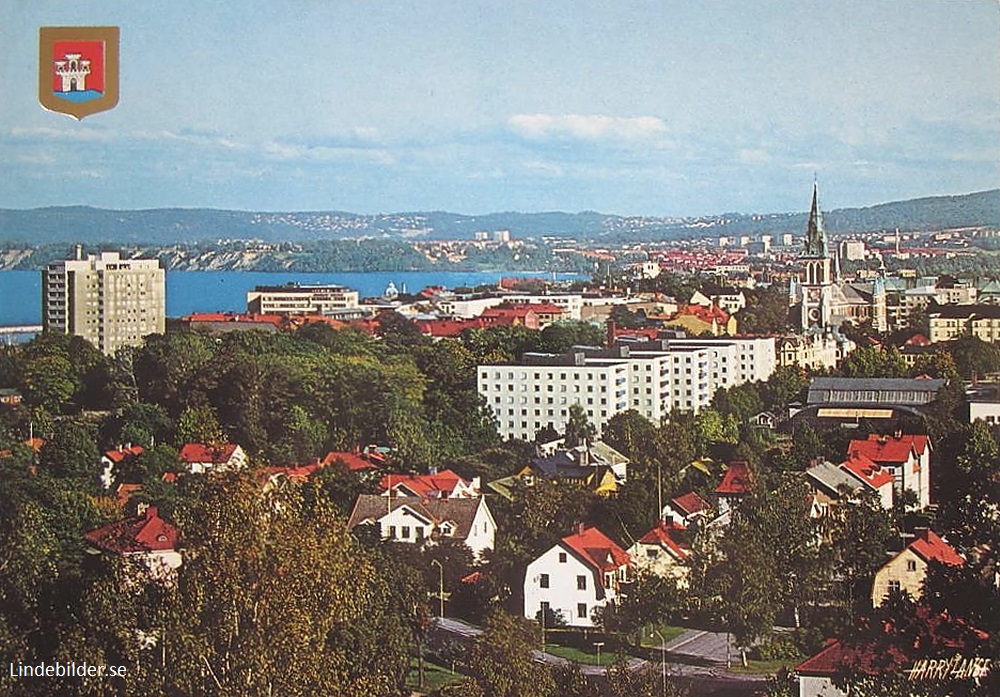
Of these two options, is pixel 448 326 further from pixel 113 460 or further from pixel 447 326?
pixel 113 460

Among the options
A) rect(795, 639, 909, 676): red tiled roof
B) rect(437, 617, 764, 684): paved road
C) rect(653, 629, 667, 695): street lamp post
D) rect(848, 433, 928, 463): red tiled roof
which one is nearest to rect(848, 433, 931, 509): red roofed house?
rect(848, 433, 928, 463): red tiled roof

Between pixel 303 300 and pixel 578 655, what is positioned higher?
pixel 303 300

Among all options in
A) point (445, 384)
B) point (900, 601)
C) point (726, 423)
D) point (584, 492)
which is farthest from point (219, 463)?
point (900, 601)

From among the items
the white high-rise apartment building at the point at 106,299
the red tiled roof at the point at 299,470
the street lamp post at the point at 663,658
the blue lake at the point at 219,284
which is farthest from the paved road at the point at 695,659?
the white high-rise apartment building at the point at 106,299

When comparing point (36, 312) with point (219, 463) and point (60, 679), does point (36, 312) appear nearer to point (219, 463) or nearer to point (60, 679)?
point (219, 463)

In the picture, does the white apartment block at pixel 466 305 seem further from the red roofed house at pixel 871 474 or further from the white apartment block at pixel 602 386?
the red roofed house at pixel 871 474

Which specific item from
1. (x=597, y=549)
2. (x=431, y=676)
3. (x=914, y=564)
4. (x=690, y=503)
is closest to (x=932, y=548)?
(x=914, y=564)
